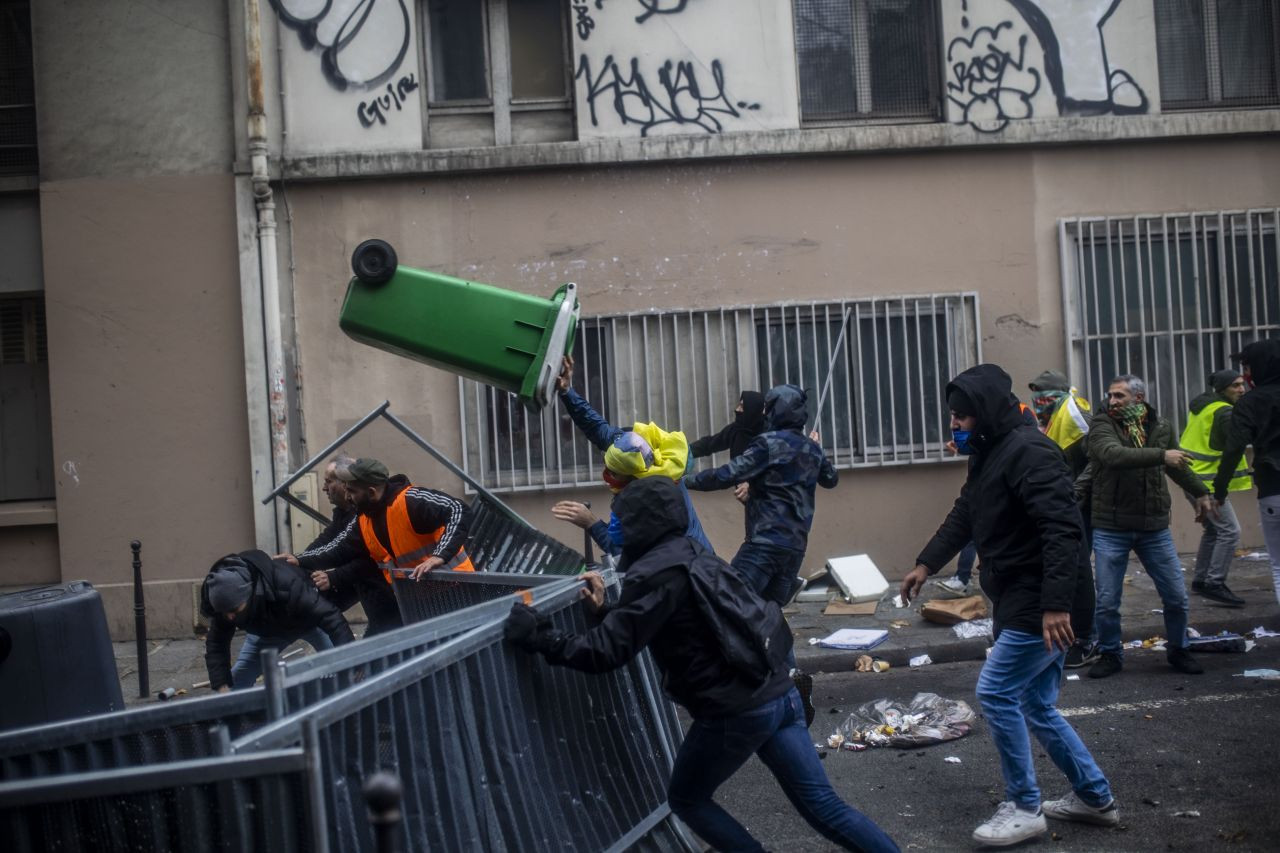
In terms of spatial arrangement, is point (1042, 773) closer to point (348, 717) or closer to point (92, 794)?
point (348, 717)

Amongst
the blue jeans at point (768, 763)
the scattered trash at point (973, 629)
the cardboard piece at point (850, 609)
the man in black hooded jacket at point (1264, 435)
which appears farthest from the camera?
the cardboard piece at point (850, 609)

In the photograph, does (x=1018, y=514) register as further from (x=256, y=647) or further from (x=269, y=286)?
(x=269, y=286)

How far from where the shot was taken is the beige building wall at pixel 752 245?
33.7ft

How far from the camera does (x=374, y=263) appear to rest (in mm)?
5500

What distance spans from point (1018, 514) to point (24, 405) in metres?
9.08

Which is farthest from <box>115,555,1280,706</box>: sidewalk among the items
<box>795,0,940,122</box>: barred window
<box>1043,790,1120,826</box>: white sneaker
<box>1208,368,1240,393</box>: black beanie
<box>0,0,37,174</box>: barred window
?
<box>0,0,37,174</box>: barred window

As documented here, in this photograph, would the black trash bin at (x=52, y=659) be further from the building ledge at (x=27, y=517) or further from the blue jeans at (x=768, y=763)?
the building ledge at (x=27, y=517)

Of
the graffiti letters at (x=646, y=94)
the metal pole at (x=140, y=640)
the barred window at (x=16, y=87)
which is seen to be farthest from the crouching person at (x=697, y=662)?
the barred window at (x=16, y=87)

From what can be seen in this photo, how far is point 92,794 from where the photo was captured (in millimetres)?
2668

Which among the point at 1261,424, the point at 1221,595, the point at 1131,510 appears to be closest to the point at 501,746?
the point at 1131,510

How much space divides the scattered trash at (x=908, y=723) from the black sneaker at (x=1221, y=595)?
297 centimetres

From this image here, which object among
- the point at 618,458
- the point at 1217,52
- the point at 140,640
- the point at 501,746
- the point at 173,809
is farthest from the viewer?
the point at 1217,52

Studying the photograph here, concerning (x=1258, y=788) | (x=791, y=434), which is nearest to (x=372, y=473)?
(x=791, y=434)

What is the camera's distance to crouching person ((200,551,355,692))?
235 inches
